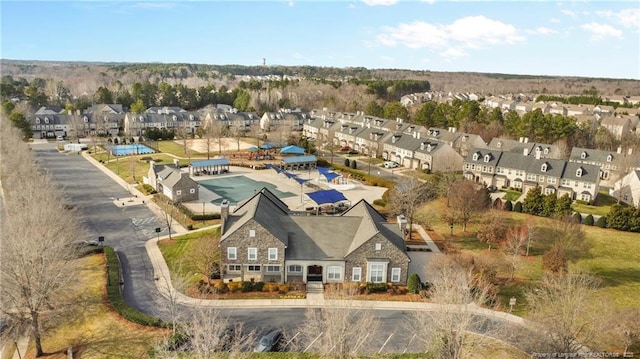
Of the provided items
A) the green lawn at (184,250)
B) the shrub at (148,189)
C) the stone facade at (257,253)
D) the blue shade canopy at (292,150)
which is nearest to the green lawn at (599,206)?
the stone facade at (257,253)

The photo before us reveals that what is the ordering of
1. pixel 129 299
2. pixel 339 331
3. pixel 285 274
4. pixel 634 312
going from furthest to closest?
1. pixel 285 274
2. pixel 129 299
3. pixel 634 312
4. pixel 339 331

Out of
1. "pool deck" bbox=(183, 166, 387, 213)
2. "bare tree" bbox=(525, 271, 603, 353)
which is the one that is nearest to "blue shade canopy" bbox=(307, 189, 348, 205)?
"pool deck" bbox=(183, 166, 387, 213)

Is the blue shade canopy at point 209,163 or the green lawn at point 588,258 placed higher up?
the blue shade canopy at point 209,163

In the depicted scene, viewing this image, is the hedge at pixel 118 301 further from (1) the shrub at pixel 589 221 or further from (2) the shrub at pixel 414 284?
(1) the shrub at pixel 589 221

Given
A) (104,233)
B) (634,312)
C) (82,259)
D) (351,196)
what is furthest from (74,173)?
(634,312)

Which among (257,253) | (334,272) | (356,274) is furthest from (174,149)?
(356,274)

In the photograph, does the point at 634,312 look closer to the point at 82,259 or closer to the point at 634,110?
the point at 82,259

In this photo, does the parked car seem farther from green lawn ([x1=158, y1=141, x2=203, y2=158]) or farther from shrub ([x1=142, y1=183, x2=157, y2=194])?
green lawn ([x1=158, y1=141, x2=203, y2=158])
